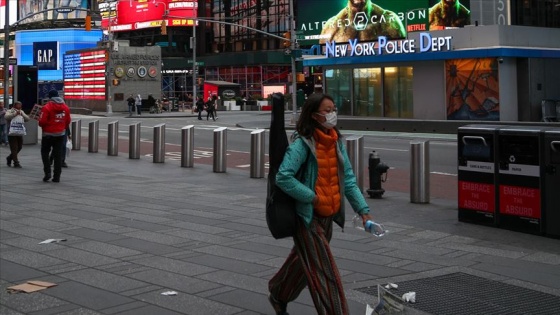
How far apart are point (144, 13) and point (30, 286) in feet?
307

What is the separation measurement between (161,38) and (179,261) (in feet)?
300

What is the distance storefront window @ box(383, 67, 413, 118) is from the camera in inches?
1495

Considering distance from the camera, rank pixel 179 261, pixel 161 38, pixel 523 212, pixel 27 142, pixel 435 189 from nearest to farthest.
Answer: pixel 179 261, pixel 523 212, pixel 435 189, pixel 27 142, pixel 161 38

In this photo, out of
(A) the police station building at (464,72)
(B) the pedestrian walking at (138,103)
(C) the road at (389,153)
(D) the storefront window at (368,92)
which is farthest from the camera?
(B) the pedestrian walking at (138,103)

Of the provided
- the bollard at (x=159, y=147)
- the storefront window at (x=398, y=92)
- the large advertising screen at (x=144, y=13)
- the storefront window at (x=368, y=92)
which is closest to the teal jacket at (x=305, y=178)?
Answer: the bollard at (x=159, y=147)

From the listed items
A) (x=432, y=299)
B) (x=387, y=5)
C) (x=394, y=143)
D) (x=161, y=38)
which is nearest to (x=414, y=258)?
(x=432, y=299)

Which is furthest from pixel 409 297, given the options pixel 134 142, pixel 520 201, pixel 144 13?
pixel 144 13

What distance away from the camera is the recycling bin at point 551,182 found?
8648 mm

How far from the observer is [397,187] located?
47.2 feet

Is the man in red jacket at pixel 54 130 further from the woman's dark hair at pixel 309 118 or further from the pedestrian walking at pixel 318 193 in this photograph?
the woman's dark hair at pixel 309 118

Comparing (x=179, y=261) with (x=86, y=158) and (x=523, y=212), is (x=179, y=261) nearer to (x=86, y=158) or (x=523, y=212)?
(x=523, y=212)

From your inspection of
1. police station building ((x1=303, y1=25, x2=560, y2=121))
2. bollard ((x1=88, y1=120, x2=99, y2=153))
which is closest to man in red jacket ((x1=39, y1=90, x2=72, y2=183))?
bollard ((x1=88, y1=120, x2=99, y2=153))

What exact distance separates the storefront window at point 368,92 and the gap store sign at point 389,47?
122 centimetres

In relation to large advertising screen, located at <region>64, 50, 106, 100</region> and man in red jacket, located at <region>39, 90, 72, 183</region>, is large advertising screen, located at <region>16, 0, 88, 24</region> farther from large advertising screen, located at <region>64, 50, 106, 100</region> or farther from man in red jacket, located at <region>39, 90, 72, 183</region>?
man in red jacket, located at <region>39, 90, 72, 183</region>
